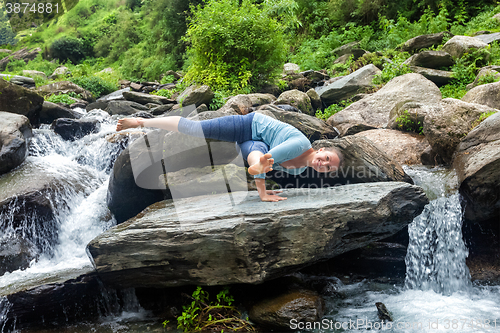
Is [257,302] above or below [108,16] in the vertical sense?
below

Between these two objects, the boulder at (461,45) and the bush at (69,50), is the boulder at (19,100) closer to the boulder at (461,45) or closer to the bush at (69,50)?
the boulder at (461,45)

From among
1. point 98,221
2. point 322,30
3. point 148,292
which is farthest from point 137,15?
point 148,292

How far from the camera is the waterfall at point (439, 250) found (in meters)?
4.01

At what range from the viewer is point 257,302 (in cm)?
348

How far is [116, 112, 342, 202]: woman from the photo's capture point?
11.6 feet

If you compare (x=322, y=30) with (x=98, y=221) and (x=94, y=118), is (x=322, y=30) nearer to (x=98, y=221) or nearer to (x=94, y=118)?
(x=94, y=118)

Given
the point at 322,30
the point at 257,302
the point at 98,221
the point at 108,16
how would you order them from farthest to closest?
the point at 108,16, the point at 322,30, the point at 98,221, the point at 257,302

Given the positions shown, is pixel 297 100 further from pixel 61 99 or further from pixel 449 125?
pixel 61 99

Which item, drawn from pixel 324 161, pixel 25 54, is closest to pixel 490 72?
pixel 324 161

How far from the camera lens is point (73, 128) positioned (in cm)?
812

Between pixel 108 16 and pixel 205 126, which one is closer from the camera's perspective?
pixel 205 126

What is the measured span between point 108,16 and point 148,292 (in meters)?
33.1

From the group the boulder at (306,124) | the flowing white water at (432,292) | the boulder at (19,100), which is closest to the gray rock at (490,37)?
the boulder at (306,124)

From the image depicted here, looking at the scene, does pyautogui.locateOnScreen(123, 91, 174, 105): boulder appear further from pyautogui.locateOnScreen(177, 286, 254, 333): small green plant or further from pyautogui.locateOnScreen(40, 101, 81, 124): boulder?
pyautogui.locateOnScreen(177, 286, 254, 333): small green plant
